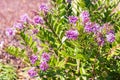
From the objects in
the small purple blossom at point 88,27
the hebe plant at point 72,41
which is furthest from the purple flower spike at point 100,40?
the small purple blossom at point 88,27

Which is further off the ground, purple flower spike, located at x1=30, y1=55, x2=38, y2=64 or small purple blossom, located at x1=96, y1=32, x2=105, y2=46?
small purple blossom, located at x1=96, y1=32, x2=105, y2=46

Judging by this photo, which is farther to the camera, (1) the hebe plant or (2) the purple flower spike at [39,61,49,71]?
(2) the purple flower spike at [39,61,49,71]

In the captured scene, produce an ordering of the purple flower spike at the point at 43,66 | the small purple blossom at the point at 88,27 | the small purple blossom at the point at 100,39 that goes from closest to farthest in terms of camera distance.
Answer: the small purple blossom at the point at 88,27 → the small purple blossom at the point at 100,39 → the purple flower spike at the point at 43,66

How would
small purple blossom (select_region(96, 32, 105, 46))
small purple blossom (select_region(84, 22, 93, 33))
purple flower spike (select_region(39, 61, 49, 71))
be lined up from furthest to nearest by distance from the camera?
purple flower spike (select_region(39, 61, 49, 71)) < small purple blossom (select_region(96, 32, 105, 46)) < small purple blossom (select_region(84, 22, 93, 33))

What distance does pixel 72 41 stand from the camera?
3336 mm

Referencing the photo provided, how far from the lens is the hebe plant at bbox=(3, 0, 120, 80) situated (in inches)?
128

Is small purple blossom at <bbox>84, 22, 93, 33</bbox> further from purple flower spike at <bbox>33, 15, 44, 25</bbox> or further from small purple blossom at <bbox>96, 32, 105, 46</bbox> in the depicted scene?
purple flower spike at <bbox>33, 15, 44, 25</bbox>

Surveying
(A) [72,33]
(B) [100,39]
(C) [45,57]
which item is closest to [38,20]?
(C) [45,57]

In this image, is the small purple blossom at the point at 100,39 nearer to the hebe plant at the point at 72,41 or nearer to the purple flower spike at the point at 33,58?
the hebe plant at the point at 72,41

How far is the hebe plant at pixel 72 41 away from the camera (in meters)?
3.25

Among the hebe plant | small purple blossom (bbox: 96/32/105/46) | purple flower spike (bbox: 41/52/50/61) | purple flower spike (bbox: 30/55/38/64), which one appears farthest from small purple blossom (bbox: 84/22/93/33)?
purple flower spike (bbox: 30/55/38/64)

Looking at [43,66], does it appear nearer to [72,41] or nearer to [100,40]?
[72,41]

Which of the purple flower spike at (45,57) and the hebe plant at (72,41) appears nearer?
the hebe plant at (72,41)

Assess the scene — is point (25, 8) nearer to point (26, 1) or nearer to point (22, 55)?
point (26, 1)
